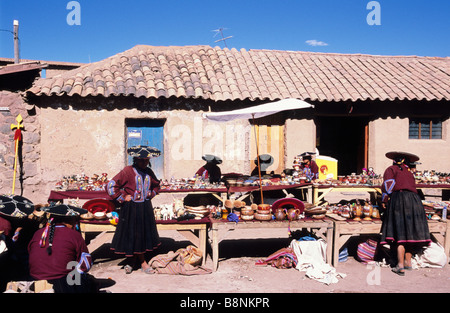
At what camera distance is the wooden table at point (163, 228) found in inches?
244

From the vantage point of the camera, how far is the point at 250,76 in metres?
12.0

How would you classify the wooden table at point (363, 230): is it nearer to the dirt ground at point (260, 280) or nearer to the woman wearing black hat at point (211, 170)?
the dirt ground at point (260, 280)

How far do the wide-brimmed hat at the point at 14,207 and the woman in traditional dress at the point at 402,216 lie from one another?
5.27 m

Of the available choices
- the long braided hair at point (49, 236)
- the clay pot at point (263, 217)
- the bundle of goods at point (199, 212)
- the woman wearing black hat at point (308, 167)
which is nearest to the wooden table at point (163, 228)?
the bundle of goods at point (199, 212)

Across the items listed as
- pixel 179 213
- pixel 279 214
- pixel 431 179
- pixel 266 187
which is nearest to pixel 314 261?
pixel 279 214

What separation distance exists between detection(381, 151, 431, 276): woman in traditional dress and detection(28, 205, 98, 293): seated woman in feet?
14.9

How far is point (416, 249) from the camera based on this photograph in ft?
20.9

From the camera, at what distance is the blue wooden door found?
1073cm

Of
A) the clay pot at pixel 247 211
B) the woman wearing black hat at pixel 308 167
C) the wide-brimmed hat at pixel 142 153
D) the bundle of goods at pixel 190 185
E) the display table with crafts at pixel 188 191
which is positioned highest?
the wide-brimmed hat at pixel 142 153

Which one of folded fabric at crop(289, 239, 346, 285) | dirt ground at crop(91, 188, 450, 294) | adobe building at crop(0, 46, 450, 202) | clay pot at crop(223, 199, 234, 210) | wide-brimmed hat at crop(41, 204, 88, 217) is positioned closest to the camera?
wide-brimmed hat at crop(41, 204, 88, 217)

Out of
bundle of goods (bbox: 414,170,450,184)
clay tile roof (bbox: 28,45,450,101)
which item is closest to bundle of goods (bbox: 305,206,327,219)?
bundle of goods (bbox: 414,170,450,184)

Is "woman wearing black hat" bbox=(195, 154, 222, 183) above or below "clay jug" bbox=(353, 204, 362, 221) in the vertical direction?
above

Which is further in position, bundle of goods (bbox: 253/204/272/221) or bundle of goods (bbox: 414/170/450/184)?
bundle of goods (bbox: 414/170/450/184)

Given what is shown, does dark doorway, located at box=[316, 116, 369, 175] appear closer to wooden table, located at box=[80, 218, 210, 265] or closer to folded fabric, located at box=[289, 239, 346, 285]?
folded fabric, located at box=[289, 239, 346, 285]
